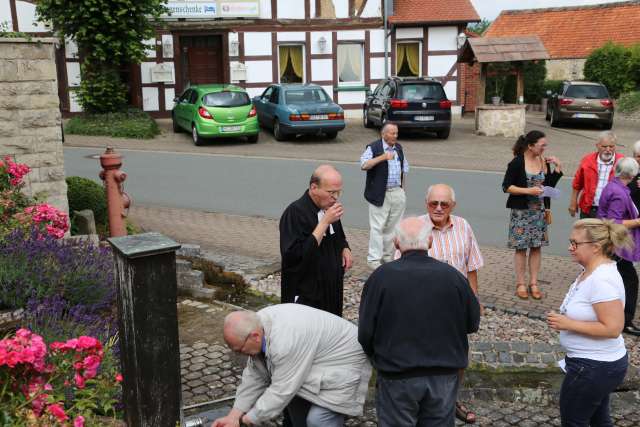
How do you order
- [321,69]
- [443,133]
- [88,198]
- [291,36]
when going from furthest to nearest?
1. [321,69]
2. [291,36]
3. [443,133]
4. [88,198]

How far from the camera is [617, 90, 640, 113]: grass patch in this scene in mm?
28766

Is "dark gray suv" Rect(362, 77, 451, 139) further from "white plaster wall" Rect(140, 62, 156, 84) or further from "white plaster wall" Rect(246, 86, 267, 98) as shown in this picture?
"white plaster wall" Rect(140, 62, 156, 84)

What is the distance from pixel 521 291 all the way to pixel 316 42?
67.7 ft

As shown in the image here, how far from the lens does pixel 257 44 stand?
26.6 metres

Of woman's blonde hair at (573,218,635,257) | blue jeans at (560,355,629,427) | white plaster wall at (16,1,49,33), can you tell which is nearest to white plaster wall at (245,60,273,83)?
white plaster wall at (16,1,49,33)

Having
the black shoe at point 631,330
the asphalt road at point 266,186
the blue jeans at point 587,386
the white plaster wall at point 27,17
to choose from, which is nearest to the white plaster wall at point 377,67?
the asphalt road at point 266,186

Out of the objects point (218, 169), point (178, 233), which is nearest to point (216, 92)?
point (218, 169)

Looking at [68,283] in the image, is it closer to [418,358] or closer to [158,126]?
[418,358]

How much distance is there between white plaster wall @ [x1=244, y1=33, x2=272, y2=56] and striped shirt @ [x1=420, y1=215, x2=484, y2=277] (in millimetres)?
22306

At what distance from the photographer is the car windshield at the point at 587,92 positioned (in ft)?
81.7

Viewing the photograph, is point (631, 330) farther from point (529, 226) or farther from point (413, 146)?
point (413, 146)

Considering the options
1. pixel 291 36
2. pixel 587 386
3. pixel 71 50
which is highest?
pixel 291 36

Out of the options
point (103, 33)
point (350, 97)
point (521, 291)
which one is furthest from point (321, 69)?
point (521, 291)

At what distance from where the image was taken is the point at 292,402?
3965mm
